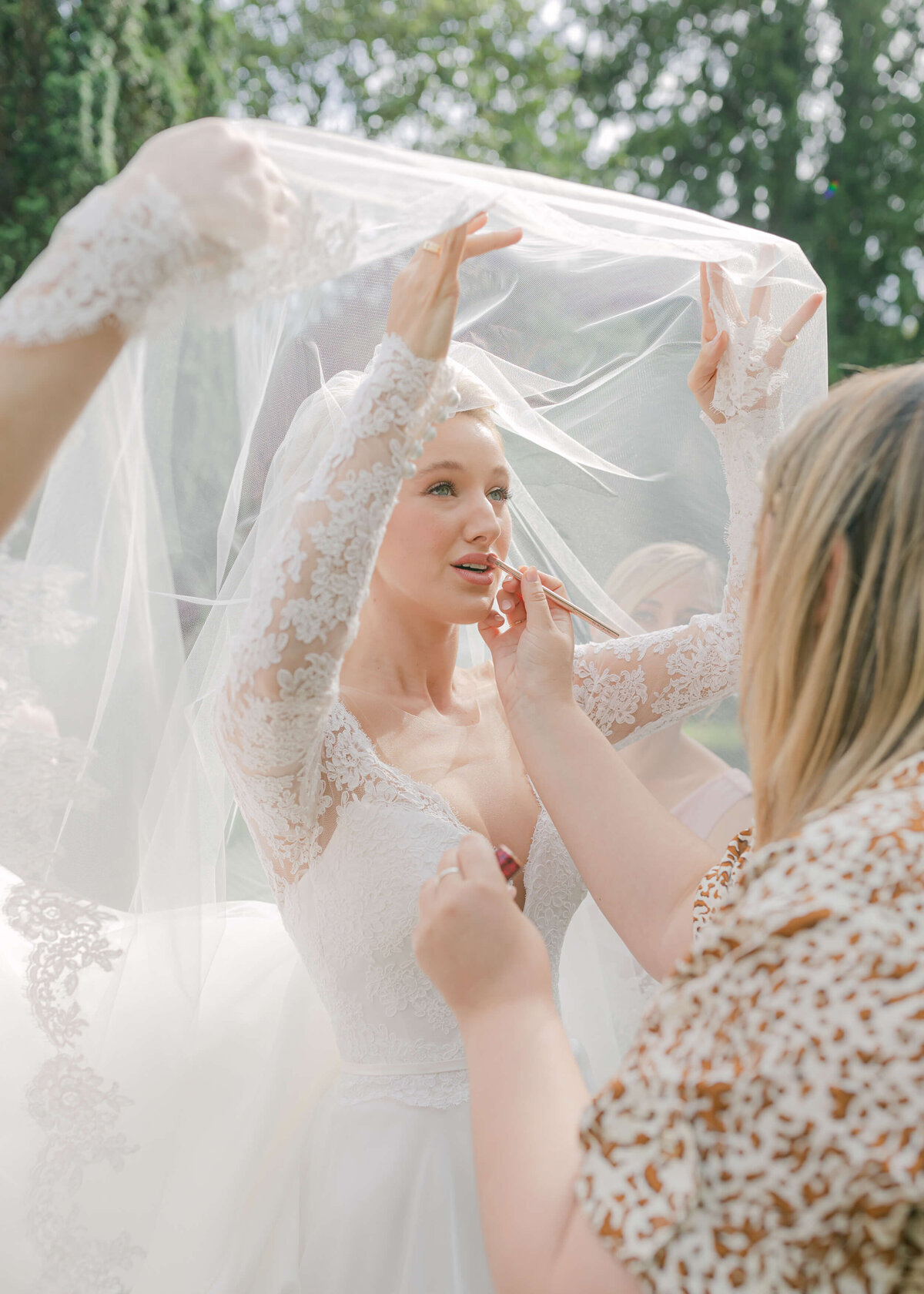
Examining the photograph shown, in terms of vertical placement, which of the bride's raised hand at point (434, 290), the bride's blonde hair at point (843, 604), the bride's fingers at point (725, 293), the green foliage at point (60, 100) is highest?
the green foliage at point (60, 100)

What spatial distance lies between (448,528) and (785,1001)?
115 cm

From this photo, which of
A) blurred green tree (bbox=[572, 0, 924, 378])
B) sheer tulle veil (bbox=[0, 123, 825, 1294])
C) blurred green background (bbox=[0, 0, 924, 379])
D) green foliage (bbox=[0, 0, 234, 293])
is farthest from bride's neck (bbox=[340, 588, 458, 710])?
blurred green tree (bbox=[572, 0, 924, 378])

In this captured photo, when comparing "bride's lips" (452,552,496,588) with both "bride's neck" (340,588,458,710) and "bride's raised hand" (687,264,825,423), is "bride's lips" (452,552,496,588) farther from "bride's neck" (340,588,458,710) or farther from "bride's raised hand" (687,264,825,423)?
"bride's raised hand" (687,264,825,423)

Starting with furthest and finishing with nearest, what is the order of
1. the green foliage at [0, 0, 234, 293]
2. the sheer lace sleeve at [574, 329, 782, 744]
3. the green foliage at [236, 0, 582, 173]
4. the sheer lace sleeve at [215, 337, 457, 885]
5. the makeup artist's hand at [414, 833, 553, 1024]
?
the green foliage at [236, 0, 582, 173], the green foliage at [0, 0, 234, 293], the sheer lace sleeve at [574, 329, 782, 744], the sheer lace sleeve at [215, 337, 457, 885], the makeup artist's hand at [414, 833, 553, 1024]

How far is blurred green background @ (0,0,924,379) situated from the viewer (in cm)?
1380

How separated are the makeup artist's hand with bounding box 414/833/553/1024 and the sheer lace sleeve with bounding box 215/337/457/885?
1.17 feet

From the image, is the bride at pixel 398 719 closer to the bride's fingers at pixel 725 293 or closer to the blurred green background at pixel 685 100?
the bride's fingers at pixel 725 293

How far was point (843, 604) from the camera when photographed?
104cm

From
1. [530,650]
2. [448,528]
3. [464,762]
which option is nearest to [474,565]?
[448,528]

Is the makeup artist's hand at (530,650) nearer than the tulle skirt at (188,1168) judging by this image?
No

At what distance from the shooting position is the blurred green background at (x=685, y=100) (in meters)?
13.8

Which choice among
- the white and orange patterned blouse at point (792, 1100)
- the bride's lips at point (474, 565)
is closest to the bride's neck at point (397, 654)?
the bride's lips at point (474, 565)

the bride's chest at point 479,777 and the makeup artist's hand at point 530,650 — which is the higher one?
the makeup artist's hand at point 530,650

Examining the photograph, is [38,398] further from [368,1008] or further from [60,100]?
[60,100]
